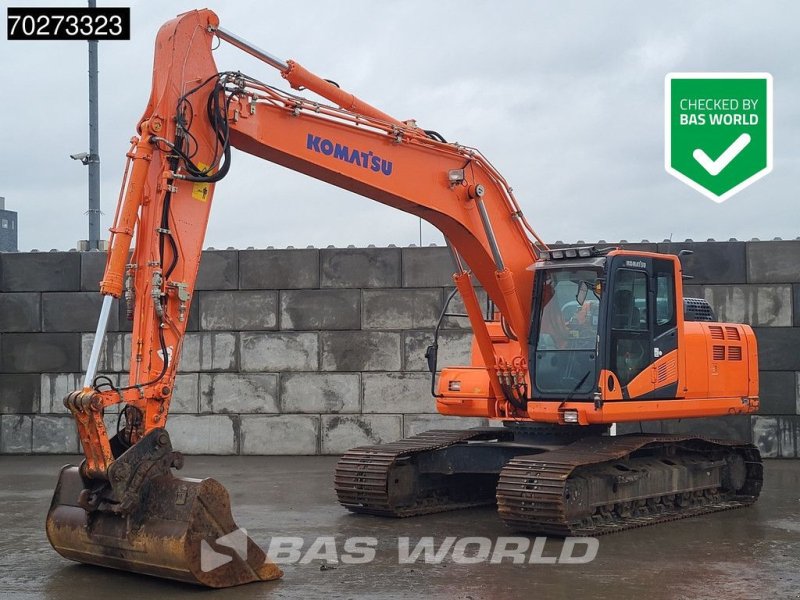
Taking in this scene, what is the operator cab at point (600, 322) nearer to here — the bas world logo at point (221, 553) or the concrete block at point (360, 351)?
the bas world logo at point (221, 553)

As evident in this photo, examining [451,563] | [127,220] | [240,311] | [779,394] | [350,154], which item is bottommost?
[451,563]

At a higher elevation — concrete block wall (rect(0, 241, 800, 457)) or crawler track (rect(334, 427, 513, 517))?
concrete block wall (rect(0, 241, 800, 457))

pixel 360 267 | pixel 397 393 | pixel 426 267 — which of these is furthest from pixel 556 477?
pixel 360 267

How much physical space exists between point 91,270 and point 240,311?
2217 mm

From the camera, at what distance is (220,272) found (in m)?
15.1

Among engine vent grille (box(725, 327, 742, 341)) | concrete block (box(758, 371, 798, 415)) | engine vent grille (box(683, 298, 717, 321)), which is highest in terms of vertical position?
engine vent grille (box(683, 298, 717, 321))

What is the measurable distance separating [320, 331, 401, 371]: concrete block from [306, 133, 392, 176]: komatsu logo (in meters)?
5.70

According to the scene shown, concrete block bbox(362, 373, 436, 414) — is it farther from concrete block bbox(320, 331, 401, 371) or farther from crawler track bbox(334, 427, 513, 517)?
crawler track bbox(334, 427, 513, 517)

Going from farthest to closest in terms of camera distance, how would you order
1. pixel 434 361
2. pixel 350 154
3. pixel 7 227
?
pixel 7 227 < pixel 434 361 < pixel 350 154

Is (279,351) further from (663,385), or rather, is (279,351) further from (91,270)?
(663,385)

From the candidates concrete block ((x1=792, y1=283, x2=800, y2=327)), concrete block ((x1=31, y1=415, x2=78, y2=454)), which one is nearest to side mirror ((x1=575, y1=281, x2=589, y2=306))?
concrete block ((x1=792, y1=283, x2=800, y2=327))

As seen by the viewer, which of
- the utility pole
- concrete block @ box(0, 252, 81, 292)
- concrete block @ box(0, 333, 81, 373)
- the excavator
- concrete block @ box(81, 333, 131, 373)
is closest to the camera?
the excavator

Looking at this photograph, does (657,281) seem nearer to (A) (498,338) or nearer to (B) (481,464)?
(A) (498,338)

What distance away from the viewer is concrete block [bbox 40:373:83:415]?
15195 millimetres
